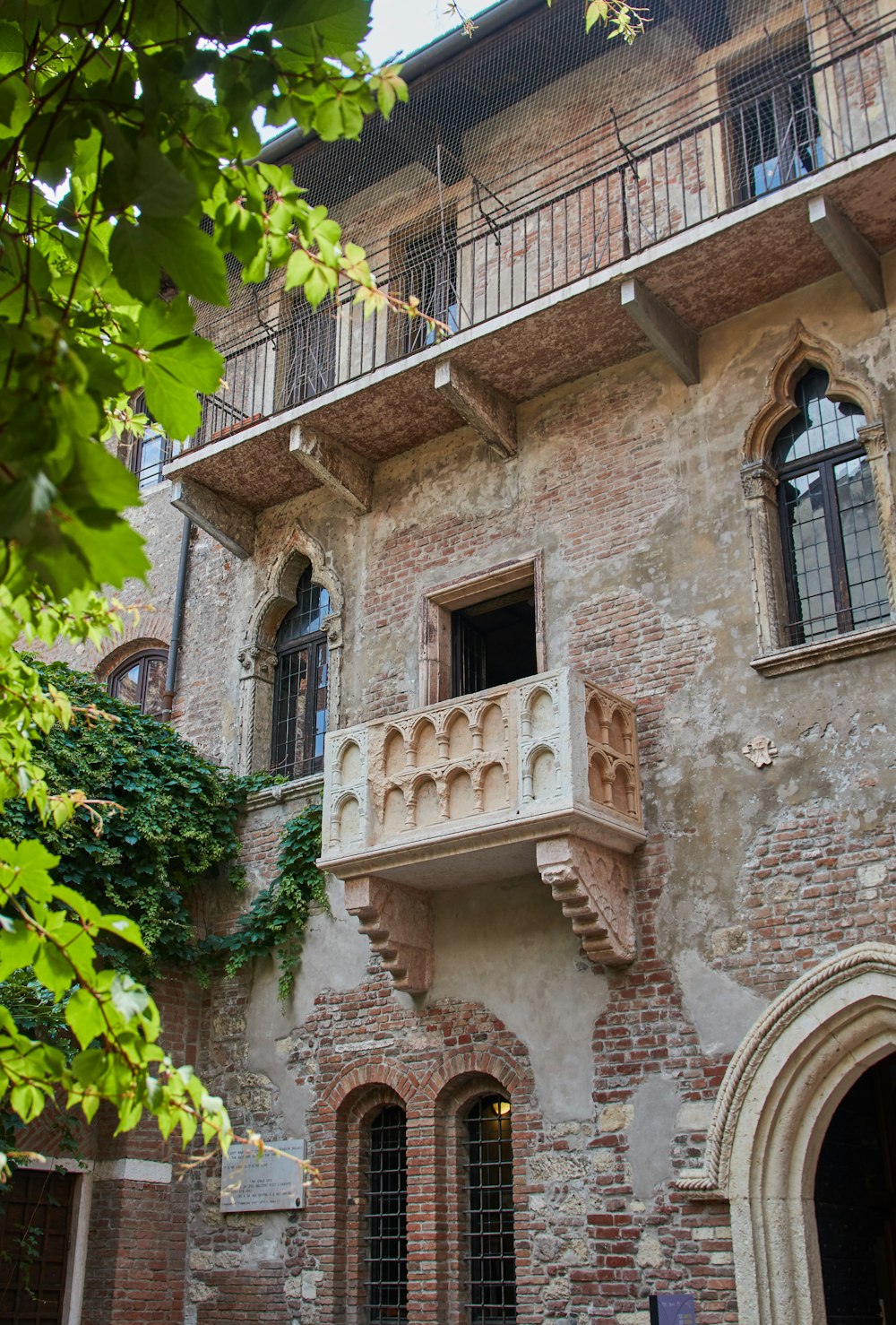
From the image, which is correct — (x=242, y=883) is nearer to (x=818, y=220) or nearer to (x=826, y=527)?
(x=826, y=527)

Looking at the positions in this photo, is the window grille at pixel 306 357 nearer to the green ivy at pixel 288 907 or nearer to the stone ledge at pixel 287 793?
the stone ledge at pixel 287 793

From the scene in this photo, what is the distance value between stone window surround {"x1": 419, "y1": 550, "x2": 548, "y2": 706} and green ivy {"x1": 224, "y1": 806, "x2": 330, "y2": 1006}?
1431 mm

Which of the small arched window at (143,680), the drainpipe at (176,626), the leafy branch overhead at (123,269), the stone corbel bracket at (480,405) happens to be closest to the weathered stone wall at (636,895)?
the stone corbel bracket at (480,405)

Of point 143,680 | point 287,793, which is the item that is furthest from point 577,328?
point 143,680

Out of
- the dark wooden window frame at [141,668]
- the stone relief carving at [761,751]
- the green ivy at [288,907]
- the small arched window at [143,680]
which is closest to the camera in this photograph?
the stone relief carving at [761,751]

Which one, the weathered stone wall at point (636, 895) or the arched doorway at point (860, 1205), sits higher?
the weathered stone wall at point (636, 895)

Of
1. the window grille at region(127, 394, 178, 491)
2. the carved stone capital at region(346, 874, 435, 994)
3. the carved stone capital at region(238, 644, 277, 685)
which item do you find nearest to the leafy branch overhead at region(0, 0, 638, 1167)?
the carved stone capital at region(346, 874, 435, 994)

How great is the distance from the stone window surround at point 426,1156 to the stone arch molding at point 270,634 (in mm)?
3204

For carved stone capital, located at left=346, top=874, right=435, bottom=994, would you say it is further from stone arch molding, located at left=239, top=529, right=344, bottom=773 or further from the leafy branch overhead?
the leafy branch overhead

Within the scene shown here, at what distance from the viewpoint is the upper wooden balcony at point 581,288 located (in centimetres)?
944

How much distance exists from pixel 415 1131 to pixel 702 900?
2765 millimetres

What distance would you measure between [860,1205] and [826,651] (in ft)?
12.3

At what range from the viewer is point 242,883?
11.8 meters

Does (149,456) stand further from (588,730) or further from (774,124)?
(588,730)
